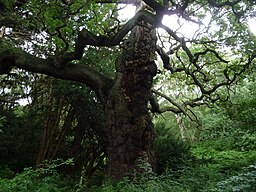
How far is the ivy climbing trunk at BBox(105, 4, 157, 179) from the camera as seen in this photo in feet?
23.2

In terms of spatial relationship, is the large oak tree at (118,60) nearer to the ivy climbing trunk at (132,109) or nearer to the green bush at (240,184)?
the ivy climbing trunk at (132,109)

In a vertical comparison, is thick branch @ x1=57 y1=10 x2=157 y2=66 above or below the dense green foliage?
above

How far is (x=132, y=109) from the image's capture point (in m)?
7.51

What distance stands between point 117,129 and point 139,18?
8.46 ft

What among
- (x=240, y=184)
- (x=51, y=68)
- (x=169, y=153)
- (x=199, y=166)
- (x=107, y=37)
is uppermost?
(x=107, y=37)

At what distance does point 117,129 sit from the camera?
Answer: 24.0 ft

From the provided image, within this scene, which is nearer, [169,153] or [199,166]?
[199,166]

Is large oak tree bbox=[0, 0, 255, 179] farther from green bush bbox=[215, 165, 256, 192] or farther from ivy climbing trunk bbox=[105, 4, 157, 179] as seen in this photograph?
green bush bbox=[215, 165, 256, 192]

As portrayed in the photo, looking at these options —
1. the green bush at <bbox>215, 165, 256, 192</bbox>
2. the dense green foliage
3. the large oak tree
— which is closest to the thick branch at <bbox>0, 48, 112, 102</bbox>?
the large oak tree

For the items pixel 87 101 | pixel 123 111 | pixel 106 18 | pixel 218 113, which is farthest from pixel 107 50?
pixel 218 113

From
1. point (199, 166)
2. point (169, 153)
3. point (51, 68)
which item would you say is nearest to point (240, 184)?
point (199, 166)

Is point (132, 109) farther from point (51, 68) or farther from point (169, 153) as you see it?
point (169, 153)

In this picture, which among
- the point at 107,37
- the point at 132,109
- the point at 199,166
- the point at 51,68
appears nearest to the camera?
the point at 107,37

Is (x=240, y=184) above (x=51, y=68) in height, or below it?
below
